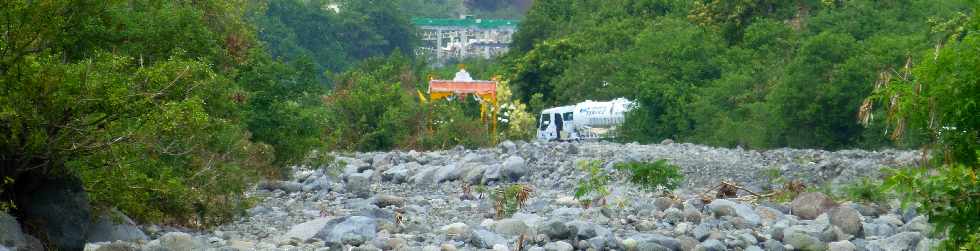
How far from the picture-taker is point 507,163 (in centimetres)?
2636

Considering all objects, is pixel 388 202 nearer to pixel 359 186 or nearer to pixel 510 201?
pixel 510 201

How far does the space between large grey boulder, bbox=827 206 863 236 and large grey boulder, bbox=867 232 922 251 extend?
23.2 inches

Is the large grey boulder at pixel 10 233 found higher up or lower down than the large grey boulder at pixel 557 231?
higher up

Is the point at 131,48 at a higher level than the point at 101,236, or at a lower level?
higher

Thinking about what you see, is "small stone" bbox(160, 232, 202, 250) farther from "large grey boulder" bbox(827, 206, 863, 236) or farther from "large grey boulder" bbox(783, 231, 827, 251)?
"large grey boulder" bbox(827, 206, 863, 236)

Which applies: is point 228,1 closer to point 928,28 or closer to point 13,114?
point 13,114

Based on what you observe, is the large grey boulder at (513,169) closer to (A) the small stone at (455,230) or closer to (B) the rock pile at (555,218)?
(B) the rock pile at (555,218)

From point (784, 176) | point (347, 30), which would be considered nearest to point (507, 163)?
point (784, 176)

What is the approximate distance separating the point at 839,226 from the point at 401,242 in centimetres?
448

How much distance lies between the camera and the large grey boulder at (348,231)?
14.0 m

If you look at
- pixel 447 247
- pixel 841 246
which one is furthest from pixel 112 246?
pixel 841 246

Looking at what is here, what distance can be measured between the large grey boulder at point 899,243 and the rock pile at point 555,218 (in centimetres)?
2

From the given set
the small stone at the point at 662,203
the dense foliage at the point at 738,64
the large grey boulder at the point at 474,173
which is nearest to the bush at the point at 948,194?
the small stone at the point at 662,203

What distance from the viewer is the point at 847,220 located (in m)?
14.8
